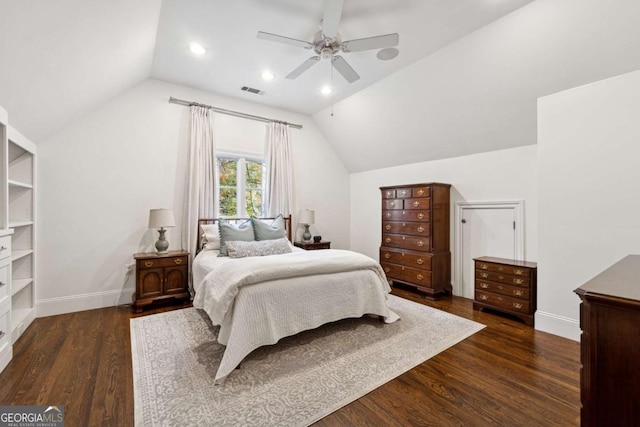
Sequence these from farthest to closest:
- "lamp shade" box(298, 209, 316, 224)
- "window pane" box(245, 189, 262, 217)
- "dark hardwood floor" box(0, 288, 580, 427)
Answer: "lamp shade" box(298, 209, 316, 224), "window pane" box(245, 189, 262, 217), "dark hardwood floor" box(0, 288, 580, 427)

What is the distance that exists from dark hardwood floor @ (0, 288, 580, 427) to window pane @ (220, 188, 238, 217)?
7.39ft

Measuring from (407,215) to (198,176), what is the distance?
10.9 feet

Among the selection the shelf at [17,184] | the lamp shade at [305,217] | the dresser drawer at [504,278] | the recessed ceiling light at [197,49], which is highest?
the recessed ceiling light at [197,49]

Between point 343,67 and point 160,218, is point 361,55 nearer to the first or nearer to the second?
point 343,67

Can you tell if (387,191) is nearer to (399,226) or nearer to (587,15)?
(399,226)

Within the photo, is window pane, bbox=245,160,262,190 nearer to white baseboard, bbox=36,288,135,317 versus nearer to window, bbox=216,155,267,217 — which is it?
window, bbox=216,155,267,217

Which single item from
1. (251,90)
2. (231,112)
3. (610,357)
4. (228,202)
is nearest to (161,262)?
(228,202)

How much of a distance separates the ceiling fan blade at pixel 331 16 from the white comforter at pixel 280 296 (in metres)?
2.16

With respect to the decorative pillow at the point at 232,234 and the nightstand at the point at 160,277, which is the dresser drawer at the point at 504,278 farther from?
the nightstand at the point at 160,277

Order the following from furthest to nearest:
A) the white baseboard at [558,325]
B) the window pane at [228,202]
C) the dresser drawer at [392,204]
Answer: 1. the window pane at [228,202]
2. the dresser drawer at [392,204]
3. the white baseboard at [558,325]

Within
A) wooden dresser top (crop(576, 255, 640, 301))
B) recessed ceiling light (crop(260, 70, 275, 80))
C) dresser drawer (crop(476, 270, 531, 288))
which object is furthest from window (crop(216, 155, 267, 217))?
wooden dresser top (crop(576, 255, 640, 301))

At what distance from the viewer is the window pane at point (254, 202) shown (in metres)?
5.00

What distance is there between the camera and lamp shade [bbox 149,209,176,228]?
3.70 m

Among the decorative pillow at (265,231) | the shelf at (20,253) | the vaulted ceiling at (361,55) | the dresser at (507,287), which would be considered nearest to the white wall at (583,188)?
the dresser at (507,287)
